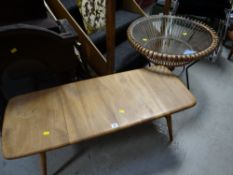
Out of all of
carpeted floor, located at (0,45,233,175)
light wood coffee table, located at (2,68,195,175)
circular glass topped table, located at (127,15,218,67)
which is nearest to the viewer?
light wood coffee table, located at (2,68,195,175)

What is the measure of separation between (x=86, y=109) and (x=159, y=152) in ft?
2.01

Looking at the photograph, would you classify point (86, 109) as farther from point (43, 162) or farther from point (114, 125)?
point (43, 162)

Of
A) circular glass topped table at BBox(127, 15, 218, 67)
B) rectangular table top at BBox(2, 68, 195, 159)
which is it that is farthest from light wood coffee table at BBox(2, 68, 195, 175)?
circular glass topped table at BBox(127, 15, 218, 67)

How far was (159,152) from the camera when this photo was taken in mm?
1450

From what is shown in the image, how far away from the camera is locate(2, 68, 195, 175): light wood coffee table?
41.4 inches

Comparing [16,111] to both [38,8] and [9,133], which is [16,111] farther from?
[38,8]

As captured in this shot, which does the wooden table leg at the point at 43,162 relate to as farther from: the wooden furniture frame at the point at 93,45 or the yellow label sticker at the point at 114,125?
the wooden furniture frame at the point at 93,45

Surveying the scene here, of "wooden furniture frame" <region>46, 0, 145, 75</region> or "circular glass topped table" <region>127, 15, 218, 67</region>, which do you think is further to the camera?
"circular glass topped table" <region>127, 15, 218, 67</region>

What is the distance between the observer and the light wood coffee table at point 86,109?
1.05 metres

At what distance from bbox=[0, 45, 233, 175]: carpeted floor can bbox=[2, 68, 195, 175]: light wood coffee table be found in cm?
16

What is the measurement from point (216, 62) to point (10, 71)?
1990 millimetres

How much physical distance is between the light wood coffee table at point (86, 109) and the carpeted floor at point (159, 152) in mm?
161

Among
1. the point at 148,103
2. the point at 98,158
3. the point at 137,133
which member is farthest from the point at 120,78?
the point at 98,158

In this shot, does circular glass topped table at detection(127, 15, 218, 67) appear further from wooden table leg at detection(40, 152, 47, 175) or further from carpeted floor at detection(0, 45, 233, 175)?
wooden table leg at detection(40, 152, 47, 175)
